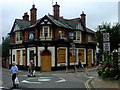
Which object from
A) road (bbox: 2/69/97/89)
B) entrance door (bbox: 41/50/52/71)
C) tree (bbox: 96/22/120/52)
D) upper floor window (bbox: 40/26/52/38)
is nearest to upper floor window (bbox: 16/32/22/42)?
upper floor window (bbox: 40/26/52/38)

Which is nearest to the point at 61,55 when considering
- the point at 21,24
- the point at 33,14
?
the point at 33,14

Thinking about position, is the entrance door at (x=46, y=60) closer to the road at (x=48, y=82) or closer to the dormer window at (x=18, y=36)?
the dormer window at (x=18, y=36)

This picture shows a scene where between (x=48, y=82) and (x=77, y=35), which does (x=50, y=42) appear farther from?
(x=48, y=82)

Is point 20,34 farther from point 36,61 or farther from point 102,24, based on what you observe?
point 102,24

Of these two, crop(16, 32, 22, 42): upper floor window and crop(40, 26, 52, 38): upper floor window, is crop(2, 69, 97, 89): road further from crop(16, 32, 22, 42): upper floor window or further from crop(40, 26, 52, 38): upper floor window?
crop(16, 32, 22, 42): upper floor window

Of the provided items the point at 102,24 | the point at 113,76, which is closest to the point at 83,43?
the point at 102,24

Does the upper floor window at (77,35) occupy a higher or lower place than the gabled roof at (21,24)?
lower

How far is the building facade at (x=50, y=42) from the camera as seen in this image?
3128 centimetres

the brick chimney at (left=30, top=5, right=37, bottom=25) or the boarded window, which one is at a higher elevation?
the brick chimney at (left=30, top=5, right=37, bottom=25)

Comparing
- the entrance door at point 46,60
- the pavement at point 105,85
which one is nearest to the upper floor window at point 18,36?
the entrance door at point 46,60

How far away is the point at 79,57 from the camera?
1432 inches

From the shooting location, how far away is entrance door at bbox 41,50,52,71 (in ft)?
102

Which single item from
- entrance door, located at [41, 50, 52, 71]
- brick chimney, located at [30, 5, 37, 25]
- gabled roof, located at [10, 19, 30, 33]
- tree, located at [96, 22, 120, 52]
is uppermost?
brick chimney, located at [30, 5, 37, 25]

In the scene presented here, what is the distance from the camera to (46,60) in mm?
31203
